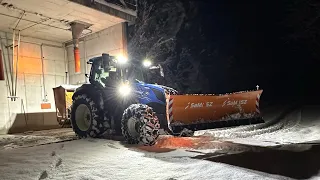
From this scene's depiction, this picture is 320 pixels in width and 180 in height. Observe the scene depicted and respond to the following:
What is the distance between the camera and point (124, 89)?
718 centimetres

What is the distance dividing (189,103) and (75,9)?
6.42 meters

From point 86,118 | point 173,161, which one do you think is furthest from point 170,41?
point 173,161

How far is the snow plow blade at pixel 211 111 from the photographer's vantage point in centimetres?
646

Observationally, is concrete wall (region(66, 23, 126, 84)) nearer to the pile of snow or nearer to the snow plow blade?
the pile of snow

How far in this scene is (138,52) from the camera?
23.0 m

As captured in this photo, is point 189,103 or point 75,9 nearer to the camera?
point 189,103

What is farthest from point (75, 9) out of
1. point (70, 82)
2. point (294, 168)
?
point (294, 168)

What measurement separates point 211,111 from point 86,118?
3.87 meters

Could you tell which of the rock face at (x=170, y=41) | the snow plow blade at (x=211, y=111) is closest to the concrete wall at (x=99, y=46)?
the snow plow blade at (x=211, y=111)

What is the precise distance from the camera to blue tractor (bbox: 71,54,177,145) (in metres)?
6.12

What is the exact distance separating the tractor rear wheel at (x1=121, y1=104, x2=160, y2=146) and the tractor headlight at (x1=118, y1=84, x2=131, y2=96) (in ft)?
3.04

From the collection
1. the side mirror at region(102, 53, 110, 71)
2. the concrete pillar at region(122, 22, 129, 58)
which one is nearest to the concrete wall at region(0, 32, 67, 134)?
the concrete pillar at region(122, 22, 129, 58)

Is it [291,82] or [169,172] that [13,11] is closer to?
[169,172]

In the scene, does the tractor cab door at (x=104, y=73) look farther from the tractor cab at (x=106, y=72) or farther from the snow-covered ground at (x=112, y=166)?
the snow-covered ground at (x=112, y=166)
